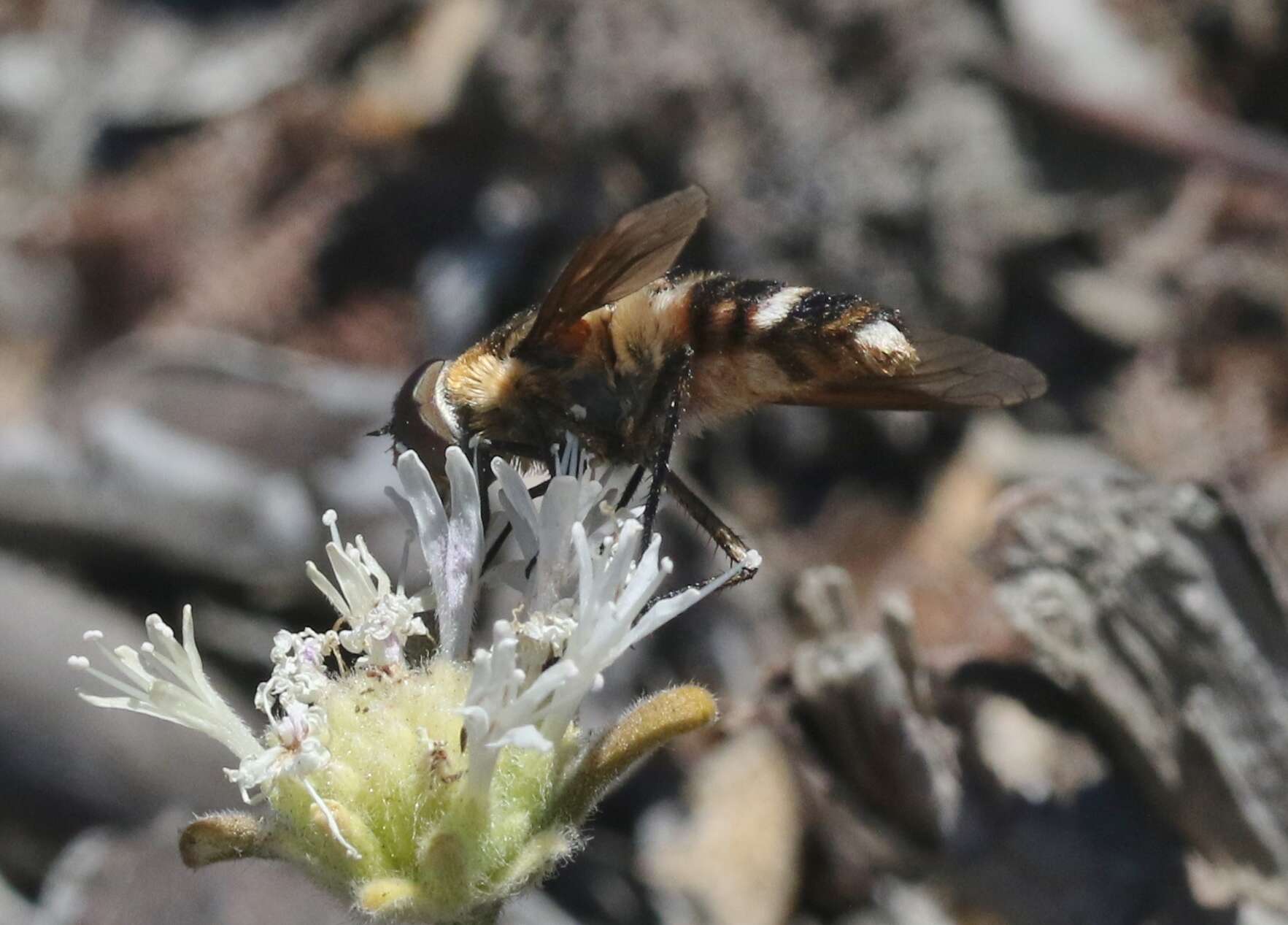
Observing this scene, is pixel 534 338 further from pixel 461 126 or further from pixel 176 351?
pixel 461 126

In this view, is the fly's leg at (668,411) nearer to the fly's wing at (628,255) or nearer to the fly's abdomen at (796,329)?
the fly's abdomen at (796,329)

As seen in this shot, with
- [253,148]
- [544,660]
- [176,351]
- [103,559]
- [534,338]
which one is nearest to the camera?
[544,660]

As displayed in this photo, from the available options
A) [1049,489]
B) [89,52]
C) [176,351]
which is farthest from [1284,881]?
[89,52]

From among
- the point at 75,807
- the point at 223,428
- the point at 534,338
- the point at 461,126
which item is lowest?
the point at 75,807

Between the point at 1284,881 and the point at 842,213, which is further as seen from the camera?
the point at 842,213

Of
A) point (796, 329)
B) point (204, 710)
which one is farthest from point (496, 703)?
point (796, 329)

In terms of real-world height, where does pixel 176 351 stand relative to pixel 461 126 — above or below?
below

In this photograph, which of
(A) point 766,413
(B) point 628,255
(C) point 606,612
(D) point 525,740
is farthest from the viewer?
(A) point 766,413

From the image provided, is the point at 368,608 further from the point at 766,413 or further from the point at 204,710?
the point at 766,413
